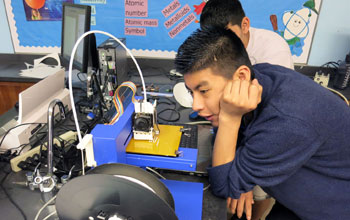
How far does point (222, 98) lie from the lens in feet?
2.74

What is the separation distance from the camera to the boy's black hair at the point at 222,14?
1.47 m

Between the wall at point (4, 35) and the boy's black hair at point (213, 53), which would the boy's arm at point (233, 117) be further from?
the wall at point (4, 35)

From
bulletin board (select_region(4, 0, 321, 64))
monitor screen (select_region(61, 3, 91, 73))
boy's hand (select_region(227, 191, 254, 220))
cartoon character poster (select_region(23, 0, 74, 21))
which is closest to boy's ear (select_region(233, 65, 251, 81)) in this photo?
boy's hand (select_region(227, 191, 254, 220))

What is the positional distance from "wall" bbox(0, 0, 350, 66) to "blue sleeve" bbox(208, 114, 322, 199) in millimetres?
1770

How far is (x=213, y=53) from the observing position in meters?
0.88

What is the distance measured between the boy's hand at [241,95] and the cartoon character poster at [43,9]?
2.11 meters

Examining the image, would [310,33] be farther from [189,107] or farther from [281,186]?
[281,186]

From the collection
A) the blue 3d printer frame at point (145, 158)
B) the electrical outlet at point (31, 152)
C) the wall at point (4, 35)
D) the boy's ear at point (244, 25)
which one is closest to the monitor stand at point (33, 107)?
the electrical outlet at point (31, 152)

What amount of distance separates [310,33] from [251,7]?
0.55 metres

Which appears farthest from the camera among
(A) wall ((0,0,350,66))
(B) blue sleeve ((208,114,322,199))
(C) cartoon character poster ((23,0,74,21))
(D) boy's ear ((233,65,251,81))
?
(C) cartoon character poster ((23,0,74,21))

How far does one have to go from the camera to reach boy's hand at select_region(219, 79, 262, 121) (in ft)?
2.63

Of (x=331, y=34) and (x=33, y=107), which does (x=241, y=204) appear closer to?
(x=33, y=107)

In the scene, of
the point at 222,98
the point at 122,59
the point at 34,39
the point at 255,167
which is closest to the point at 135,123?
the point at 222,98

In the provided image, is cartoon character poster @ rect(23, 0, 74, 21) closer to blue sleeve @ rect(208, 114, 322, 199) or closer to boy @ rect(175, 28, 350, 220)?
boy @ rect(175, 28, 350, 220)
